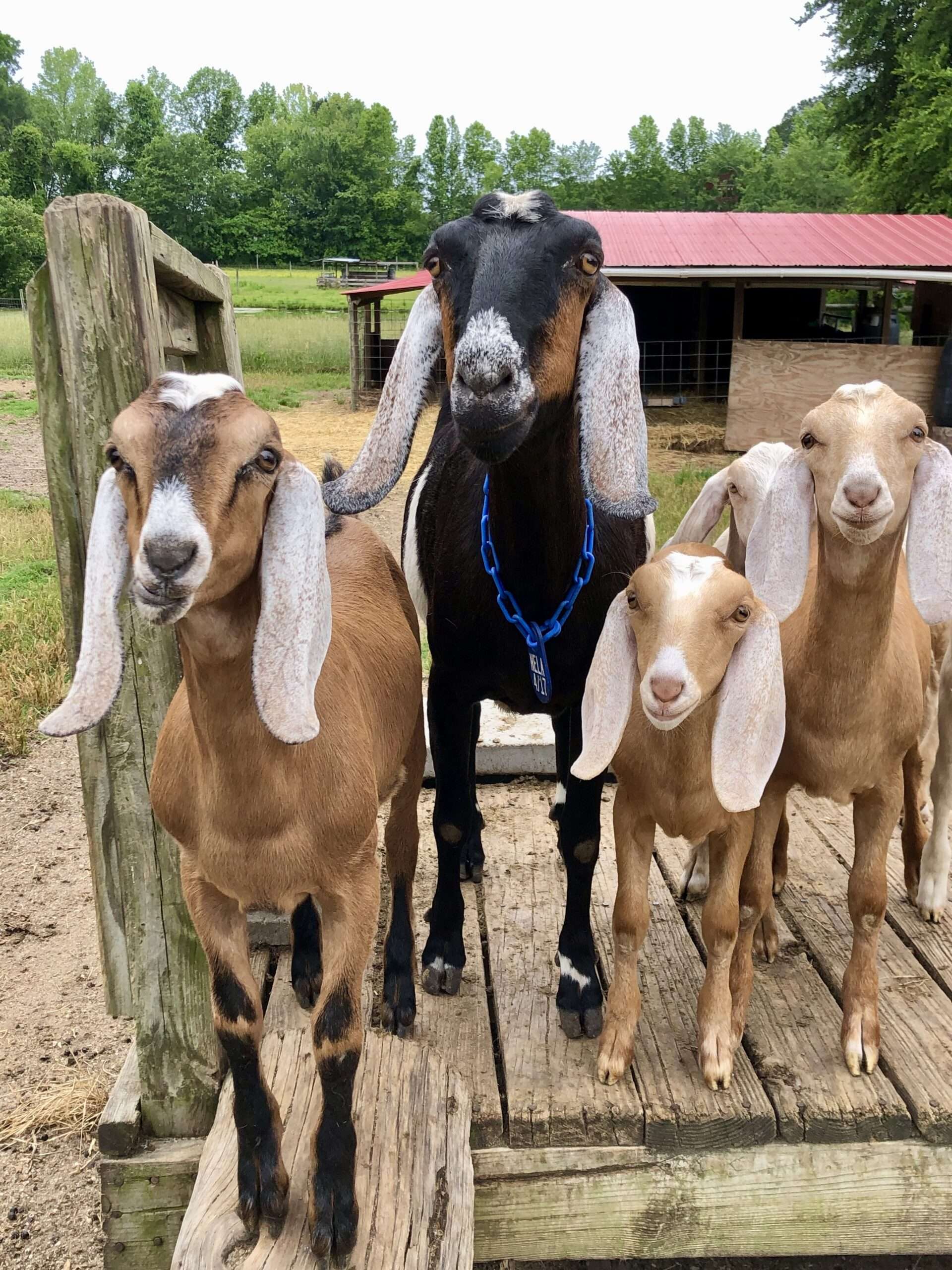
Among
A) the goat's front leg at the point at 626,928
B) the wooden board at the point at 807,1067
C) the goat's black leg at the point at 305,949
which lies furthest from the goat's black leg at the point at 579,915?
the goat's black leg at the point at 305,949

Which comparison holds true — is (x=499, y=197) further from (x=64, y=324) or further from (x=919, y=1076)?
(x=919, y=1076)

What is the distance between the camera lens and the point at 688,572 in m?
2.16

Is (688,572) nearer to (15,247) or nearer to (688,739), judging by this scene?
(688,739)

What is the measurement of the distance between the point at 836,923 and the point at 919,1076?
720mm

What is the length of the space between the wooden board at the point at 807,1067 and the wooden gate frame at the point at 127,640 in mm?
1361

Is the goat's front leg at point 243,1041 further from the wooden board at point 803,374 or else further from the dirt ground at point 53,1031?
the wooden board at point 803,374

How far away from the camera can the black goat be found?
2.07m

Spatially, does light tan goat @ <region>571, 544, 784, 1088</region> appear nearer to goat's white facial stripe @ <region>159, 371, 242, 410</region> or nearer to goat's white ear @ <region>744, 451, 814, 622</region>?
goat's white ear @ <region>744, 451, 814, 622</region>

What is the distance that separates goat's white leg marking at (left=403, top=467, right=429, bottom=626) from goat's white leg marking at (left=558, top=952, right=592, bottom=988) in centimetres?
108

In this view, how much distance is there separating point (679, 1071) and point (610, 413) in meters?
1.56

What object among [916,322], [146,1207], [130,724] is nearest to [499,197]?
[130,724]

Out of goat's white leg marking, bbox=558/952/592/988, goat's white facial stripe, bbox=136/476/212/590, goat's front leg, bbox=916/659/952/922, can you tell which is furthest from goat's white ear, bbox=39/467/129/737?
goat's front leg, bbox=916/659/952/922

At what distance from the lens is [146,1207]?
249 cm

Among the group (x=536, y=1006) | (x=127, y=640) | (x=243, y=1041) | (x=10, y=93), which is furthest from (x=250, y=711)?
(x=10, y=93)
